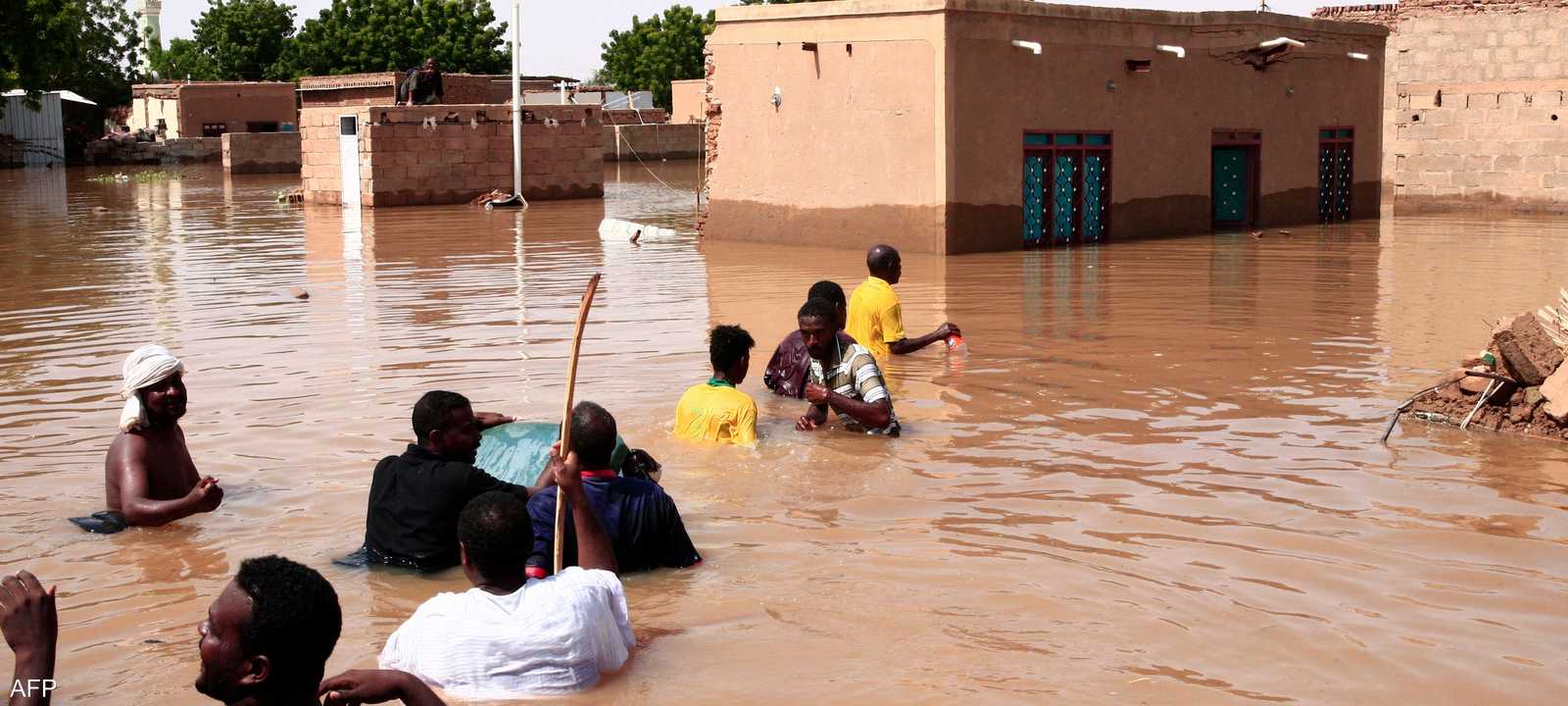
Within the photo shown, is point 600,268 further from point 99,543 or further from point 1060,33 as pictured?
point 99,543

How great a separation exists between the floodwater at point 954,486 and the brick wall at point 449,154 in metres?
12.9

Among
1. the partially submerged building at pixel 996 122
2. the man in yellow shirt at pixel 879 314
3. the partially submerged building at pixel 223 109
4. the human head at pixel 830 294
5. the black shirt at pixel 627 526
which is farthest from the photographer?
the partially submerged building at pixel 223 109

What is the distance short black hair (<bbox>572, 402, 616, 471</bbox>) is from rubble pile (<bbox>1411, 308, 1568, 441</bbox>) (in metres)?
5.32

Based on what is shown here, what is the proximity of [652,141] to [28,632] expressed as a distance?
1902 inches

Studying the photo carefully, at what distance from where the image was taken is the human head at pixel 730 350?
7.54m

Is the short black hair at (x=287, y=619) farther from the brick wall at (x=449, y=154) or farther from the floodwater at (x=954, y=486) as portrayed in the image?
the brick wall at (x=449, y=154)

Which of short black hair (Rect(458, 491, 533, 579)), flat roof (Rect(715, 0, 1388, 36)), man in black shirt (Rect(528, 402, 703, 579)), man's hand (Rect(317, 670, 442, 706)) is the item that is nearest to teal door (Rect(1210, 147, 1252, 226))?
flat roof (Rect(715, 0, 1388, 36))

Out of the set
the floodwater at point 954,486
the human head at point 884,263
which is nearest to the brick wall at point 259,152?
the floodwater at point 954,486

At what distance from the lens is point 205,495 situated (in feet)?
20.8

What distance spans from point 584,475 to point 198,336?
8015 mm

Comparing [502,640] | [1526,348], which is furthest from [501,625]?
[1526,348]

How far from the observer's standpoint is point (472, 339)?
12.3 metres

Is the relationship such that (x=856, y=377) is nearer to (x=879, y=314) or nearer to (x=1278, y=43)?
(x=879, y=314)

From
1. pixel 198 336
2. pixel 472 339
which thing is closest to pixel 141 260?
pixel 198 336
